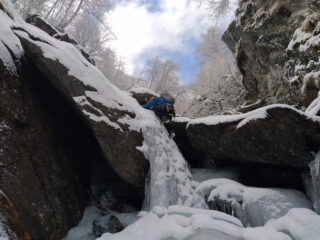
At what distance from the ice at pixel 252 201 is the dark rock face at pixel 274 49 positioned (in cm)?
286

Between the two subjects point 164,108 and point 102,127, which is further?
point 164,108

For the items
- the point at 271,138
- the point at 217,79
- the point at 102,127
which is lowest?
the point at 102,127

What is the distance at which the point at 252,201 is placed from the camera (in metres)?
4.25

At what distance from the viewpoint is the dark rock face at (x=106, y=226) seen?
4457 mm

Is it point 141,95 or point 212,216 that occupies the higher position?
point 141,95

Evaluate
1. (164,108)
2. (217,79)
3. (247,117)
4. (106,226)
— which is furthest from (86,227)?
(217,79)

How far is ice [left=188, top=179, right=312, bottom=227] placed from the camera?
404cm

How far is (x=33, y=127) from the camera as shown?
4.40m

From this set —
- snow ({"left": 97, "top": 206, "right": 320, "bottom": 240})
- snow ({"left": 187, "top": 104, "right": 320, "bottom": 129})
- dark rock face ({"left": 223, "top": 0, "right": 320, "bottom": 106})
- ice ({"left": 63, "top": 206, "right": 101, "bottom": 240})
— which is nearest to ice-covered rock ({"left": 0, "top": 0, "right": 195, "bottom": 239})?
ice ({"left": 63, "top": 206, "right": 101, "bottom": 240})

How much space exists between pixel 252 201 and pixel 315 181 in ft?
3.91

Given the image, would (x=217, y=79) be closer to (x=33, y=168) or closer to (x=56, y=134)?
(x=56, y=134)

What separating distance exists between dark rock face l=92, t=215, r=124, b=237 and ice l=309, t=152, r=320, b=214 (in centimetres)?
382

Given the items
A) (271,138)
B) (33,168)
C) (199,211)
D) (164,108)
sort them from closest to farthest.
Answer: (199,211) < (33,168) < (271,138) < (164,108)

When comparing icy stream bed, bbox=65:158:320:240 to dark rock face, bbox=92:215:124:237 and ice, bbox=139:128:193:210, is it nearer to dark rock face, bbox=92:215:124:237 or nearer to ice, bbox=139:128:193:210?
ice, bbox=139:128:193:210
